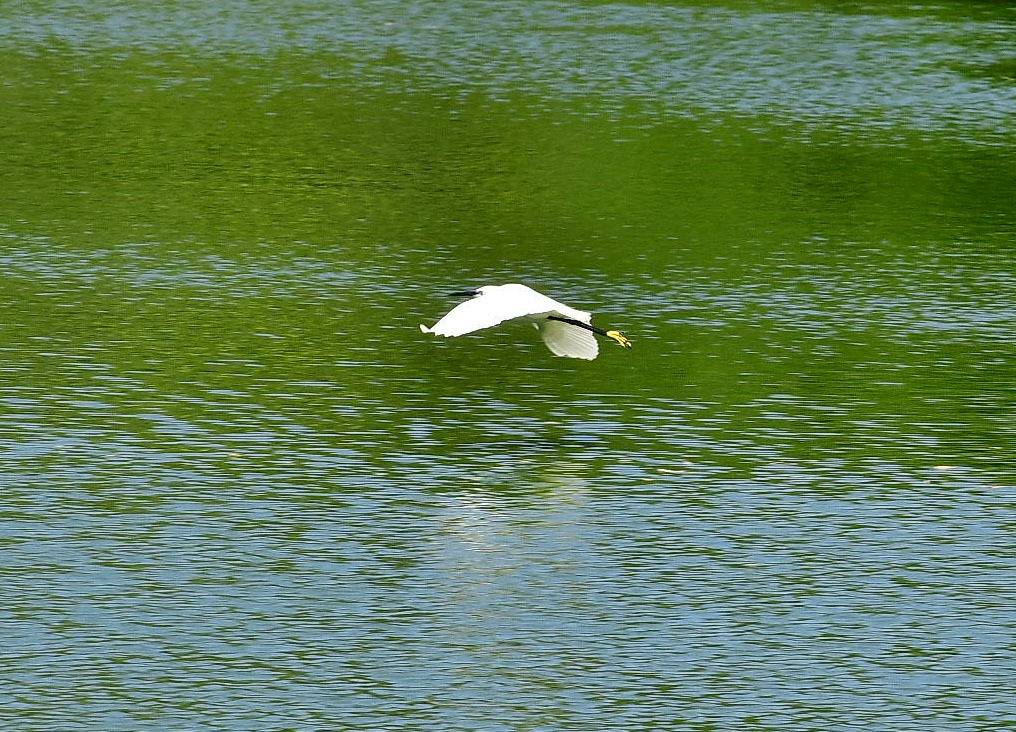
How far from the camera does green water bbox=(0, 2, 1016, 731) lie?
27.7ft

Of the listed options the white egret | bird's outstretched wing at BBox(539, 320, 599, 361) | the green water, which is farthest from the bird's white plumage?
the green water

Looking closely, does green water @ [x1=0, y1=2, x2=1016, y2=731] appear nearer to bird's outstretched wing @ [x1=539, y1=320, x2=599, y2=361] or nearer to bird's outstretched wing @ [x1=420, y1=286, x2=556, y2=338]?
bird's outstretched wing @ [x1=539, y1=320, x2=599, y2=361]

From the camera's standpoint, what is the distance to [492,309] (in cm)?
1115

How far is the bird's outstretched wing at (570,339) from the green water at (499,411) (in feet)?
1.10

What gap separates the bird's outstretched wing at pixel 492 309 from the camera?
11023 mm

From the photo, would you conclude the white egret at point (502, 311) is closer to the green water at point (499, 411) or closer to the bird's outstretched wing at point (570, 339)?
the bird's outstretched wing at point (570, 339)

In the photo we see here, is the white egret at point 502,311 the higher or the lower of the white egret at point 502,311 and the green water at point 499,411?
the higher

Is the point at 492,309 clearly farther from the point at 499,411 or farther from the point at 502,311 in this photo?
the point at 499,411

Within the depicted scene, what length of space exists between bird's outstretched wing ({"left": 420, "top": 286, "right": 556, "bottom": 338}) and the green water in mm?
724

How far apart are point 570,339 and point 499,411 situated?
22.6 inches

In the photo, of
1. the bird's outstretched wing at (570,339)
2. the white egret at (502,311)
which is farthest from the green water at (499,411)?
the white egret at (502,311)

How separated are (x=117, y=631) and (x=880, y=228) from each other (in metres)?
11.0

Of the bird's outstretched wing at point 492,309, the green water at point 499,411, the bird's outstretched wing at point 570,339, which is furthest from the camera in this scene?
the bird's outstretched wing at point 570,339

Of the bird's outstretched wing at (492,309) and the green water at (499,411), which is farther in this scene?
the bird's outstretched wing at (492,309)
